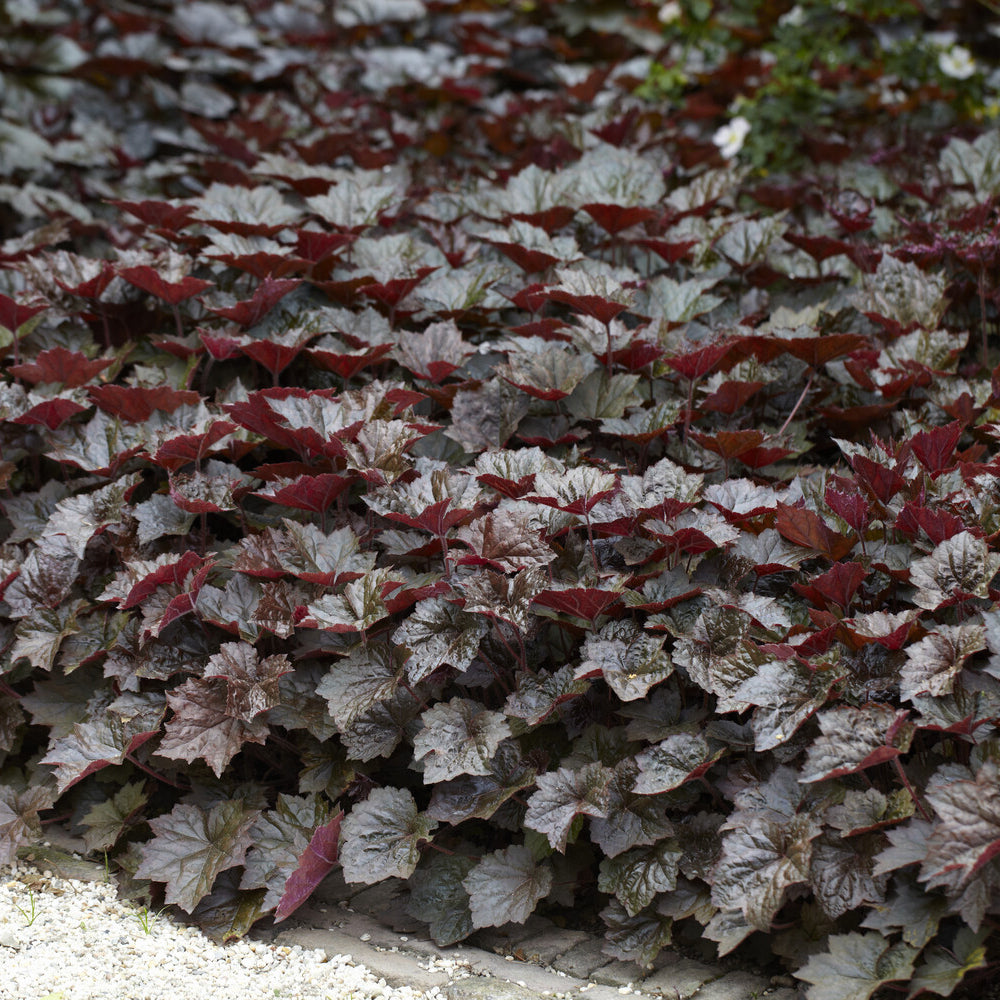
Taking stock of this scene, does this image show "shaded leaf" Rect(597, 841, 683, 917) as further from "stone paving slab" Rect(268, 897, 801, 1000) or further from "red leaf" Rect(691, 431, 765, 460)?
"red leaf" Rect(691, 431, 765, 460)

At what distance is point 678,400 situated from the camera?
2.41 m

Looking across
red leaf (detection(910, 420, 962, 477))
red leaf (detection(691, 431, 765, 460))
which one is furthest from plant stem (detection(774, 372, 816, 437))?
red leaf (detection(910, 420, 962, 477))

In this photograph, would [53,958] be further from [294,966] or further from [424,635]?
[424,635]

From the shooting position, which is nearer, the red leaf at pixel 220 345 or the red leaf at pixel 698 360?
the red leaf at pixel 698 360

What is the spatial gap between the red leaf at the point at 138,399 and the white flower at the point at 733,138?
2.65m

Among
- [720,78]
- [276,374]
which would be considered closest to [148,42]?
[720,78]

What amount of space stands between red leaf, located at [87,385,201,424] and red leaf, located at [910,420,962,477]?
65.2 inches

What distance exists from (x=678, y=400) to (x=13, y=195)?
271cm

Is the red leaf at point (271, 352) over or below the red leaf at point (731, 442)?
below

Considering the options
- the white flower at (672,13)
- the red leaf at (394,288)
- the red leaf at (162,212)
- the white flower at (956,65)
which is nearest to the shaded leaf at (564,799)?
the red leaf at (394,288)

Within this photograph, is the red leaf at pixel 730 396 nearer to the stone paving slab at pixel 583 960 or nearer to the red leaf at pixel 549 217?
the red leaf at pixel 549 217

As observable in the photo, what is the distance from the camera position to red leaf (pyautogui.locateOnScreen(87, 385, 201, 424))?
2.30 metres

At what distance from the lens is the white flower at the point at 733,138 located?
4016mm

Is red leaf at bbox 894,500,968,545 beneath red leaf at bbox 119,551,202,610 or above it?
above
